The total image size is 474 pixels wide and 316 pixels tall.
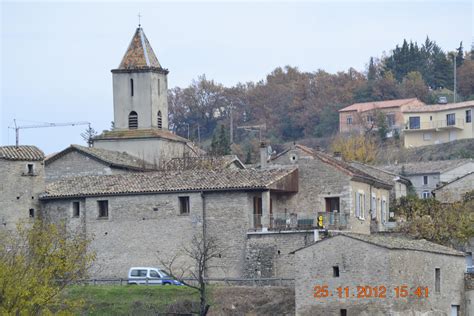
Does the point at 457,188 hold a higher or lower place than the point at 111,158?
lower

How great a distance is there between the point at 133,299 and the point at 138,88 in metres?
18.4

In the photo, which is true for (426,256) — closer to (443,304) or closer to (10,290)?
(443,304)

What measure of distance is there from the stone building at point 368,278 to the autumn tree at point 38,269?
864 cm

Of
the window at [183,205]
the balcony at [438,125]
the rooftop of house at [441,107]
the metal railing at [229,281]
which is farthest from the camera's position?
the balcony at [438,125]

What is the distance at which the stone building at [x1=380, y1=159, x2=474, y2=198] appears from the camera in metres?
93.6

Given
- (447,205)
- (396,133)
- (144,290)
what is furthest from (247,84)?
(144,290)

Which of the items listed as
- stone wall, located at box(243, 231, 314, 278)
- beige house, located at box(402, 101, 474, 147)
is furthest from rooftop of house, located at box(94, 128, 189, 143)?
beige house, located at box(402, 101, 474, 147)

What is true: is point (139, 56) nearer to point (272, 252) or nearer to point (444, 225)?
point (272, 252)

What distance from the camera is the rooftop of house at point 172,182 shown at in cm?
6247

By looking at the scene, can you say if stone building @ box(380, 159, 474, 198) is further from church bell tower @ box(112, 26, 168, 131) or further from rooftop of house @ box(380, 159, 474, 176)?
church bell tower @ box(112, 26, 168, 131)

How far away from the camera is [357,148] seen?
11156 centimetres

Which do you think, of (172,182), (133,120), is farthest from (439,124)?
(172,182)

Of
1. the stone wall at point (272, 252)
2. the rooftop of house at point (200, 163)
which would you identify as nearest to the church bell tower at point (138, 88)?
the rooftop of house at point (200, 163)

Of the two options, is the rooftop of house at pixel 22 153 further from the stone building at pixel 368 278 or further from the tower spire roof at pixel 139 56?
the stone building at pixel 368 278
